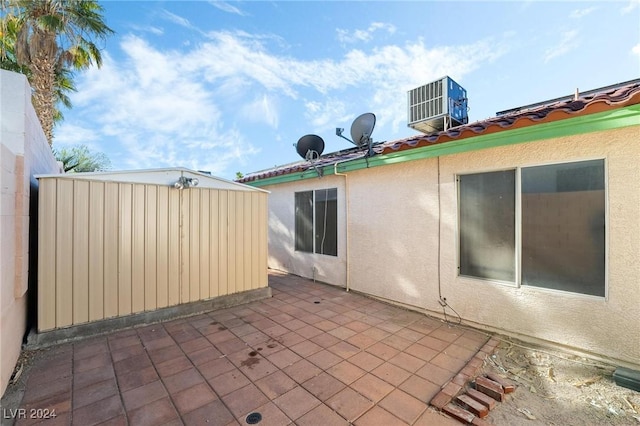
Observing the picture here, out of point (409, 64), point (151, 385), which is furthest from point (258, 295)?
point (409, 64)

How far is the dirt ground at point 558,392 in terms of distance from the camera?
2.38 metres

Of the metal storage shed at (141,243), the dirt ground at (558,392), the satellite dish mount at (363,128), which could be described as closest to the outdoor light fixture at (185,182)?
the metal storage shed at (141,243)

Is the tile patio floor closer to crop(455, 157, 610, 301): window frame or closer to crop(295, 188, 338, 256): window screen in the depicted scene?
crop(455, 157, 610, 301): window frame

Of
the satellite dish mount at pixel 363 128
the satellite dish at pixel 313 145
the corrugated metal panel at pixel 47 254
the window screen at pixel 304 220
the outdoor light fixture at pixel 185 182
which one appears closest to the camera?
the corrugated metal panel at pixel 47 254

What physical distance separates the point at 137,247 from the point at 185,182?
141cm

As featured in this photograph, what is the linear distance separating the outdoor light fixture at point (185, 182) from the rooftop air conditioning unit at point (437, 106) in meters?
4.74

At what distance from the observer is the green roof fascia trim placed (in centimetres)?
298

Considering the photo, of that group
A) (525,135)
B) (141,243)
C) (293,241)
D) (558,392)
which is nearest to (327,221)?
(293,241)

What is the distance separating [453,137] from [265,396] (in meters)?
4.49

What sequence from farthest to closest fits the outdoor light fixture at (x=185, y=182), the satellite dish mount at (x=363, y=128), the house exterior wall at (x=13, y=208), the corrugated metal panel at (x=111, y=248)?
the satellite dish mount at (x=363, y=128) → the outdoor light fixture at (x=185, y=182) → the corrugated metal panel at (x=111, y=248) → the house exterior wall at (x=13, y=208)

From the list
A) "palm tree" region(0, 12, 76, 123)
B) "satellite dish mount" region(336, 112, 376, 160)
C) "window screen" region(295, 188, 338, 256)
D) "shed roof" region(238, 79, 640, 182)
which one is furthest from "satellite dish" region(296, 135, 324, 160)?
"palm tree" region(0, 12, 76, 123)

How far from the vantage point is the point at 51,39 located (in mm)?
8758

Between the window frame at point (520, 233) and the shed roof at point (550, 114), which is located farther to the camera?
the window frame at point (520, 233)

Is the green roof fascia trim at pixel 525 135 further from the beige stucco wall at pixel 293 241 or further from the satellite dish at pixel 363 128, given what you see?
the beige stucco wall at pixel 293 241
